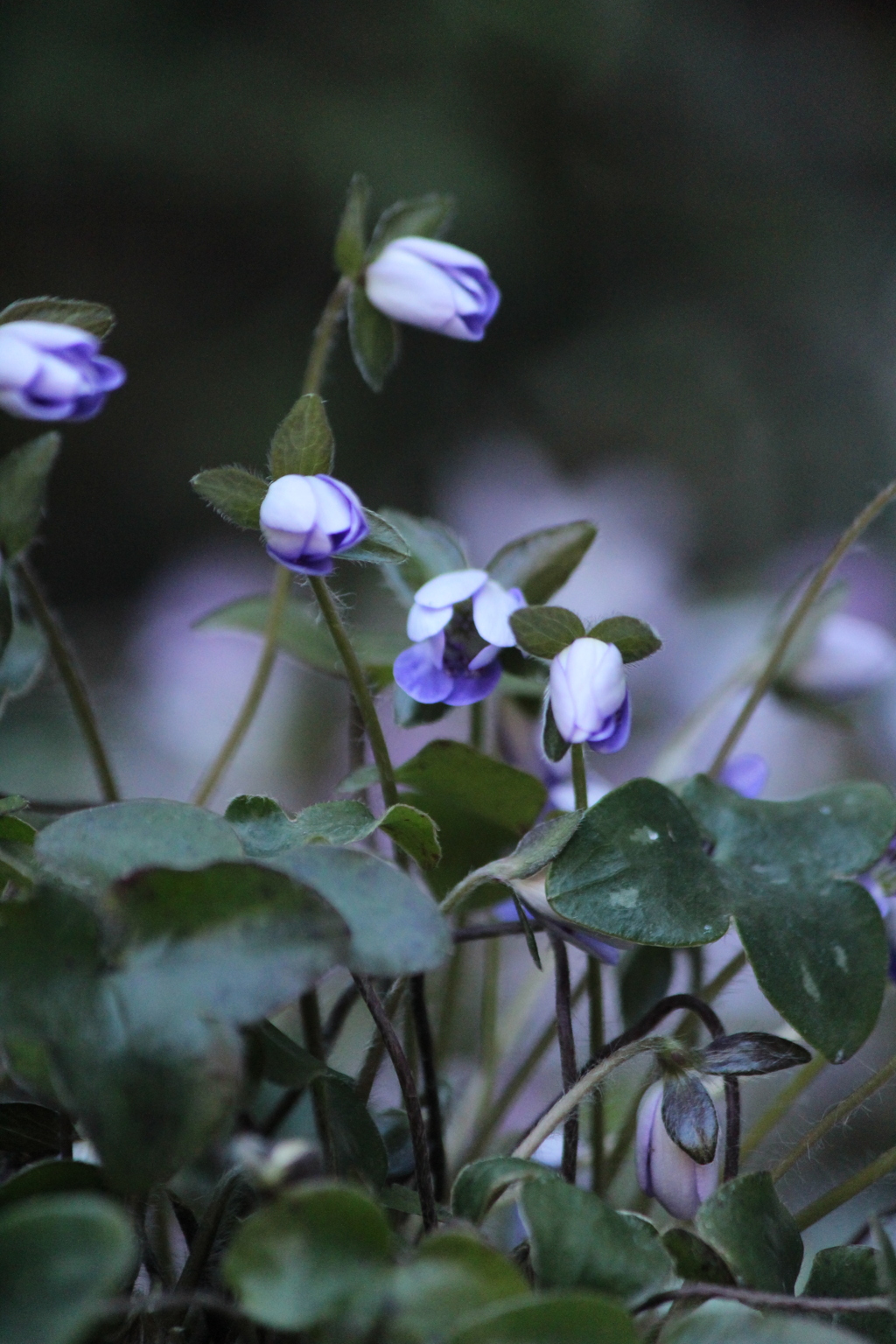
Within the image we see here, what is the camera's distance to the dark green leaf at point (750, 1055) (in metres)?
0.33

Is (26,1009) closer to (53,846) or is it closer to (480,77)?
(53,846)

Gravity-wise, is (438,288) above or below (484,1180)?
above

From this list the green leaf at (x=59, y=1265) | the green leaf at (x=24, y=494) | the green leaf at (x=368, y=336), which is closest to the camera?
the green leaf at (x=59, y=1265)

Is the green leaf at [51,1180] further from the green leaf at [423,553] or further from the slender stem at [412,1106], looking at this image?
the green leaf at [423,553]

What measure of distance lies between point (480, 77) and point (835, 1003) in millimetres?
1789

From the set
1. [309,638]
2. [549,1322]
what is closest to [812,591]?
[309,638]

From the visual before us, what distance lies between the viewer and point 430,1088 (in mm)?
400

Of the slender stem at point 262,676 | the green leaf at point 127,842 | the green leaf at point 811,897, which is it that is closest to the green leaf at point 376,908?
the green leaf at point 127,842

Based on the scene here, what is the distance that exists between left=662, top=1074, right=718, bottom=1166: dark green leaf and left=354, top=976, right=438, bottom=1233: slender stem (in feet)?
0.24

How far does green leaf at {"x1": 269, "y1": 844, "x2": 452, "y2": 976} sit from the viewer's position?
0.93ft

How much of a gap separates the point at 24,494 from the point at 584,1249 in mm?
309

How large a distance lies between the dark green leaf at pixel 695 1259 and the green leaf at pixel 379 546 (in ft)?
0.71

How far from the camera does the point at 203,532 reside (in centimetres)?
191

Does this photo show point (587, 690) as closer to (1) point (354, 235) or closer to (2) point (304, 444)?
(2) point (304, 444)
